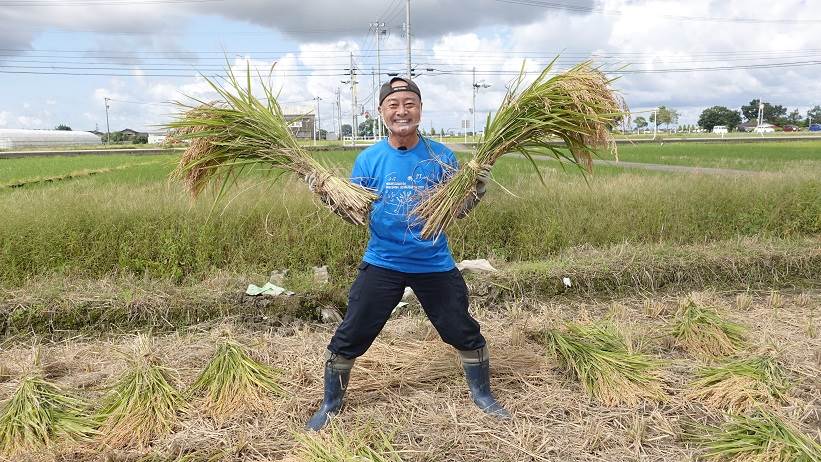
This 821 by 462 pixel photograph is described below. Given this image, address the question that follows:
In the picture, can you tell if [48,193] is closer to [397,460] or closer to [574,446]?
[397,460]

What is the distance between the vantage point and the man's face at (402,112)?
7.88 feet

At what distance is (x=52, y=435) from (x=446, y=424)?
1.79 metres

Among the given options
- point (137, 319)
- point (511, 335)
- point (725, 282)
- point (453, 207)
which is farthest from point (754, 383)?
point (137, 319)

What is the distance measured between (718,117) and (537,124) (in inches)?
3262

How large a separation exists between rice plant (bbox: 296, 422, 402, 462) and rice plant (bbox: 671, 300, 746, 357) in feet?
6.76

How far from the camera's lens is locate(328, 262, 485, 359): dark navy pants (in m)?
2.46

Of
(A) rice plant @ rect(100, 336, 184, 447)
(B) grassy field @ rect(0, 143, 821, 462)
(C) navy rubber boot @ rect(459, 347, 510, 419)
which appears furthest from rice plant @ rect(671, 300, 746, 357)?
(A) rice plant @ rect(100, 336, 184, 447)

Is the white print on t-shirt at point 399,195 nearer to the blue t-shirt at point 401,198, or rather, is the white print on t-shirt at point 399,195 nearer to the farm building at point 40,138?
the blue t-shirt at point 401,198

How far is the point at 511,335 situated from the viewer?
3.51m

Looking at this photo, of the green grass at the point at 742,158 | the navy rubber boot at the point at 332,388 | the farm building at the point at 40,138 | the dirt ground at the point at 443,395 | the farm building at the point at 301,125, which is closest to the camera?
the dirt ground at the point at 443,395

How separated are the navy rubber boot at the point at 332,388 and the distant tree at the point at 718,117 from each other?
8315 cm

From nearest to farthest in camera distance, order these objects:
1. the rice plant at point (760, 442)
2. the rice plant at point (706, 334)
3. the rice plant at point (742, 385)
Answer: the rice plant at point (760, 442), the rice plant at point (742, 385), the rice plant at point (706, 334)

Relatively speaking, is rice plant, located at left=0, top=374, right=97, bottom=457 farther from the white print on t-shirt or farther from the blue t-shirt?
the white print on t-shirt

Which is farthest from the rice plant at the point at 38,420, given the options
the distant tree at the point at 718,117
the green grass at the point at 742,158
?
the distant tree at the point at 718,117
